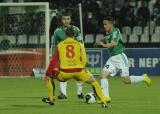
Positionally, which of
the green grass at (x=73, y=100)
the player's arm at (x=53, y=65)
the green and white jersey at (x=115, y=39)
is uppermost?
the green and white jersey at (x=115, y=39)

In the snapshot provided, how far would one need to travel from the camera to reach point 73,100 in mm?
15031

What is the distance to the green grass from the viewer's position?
12773 millimetres

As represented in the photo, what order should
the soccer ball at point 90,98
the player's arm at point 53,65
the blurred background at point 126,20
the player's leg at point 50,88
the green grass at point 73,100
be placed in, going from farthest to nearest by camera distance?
the blurred background at point 126,20
the soccer ball at point 90,98
the player's leg at point 50,88
the player's arm at point 53,65
the green grass at point 73,100

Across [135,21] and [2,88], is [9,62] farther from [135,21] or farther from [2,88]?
[135,21]

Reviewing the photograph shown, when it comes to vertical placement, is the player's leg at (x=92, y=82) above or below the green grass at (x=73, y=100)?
above

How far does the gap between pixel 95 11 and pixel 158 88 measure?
9.31 m

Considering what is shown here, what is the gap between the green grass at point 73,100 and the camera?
12773 millimetres

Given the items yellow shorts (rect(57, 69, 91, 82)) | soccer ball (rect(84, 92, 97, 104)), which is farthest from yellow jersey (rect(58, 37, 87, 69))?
soccer ball (rect(84, 92, 97, 104))

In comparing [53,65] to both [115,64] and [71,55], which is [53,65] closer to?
[71,55]

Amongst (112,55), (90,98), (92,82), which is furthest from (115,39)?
(92,82)

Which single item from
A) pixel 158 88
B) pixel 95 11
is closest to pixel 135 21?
pixel 95 11

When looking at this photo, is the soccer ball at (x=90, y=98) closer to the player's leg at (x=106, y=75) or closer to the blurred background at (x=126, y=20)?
the player's leg at (x=106, y=75)

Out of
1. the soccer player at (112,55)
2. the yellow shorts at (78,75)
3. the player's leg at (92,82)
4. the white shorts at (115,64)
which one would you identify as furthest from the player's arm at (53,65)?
the white shorts at (115,64)

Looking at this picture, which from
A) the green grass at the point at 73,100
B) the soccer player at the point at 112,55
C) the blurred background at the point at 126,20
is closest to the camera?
the green grass at the point at 73,100
